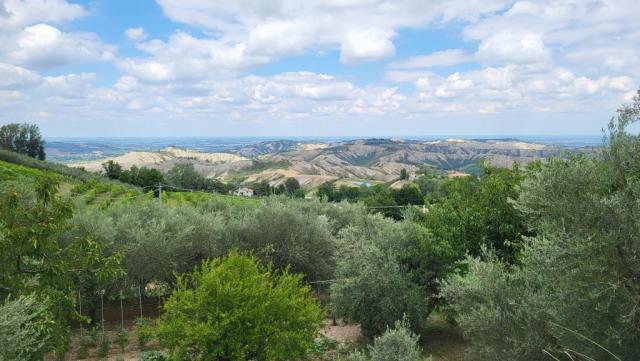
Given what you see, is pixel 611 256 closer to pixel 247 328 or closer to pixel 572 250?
pixel 572 250

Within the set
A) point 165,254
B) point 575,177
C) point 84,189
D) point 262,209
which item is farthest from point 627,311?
point 84,189

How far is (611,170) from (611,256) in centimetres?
163

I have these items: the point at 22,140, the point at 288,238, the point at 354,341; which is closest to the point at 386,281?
the point at 354,341

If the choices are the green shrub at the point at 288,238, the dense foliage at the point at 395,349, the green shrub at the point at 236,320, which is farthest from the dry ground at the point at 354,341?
the green shrub at the point at 236,320

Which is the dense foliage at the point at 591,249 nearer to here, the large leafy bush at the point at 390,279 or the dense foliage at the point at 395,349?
the dense foliage at the point at 395,349

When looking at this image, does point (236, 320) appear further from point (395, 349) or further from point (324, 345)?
point (324, 345)

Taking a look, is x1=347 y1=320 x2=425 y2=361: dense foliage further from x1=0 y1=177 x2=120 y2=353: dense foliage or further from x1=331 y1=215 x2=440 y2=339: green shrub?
x1=0 y1=177 x2=120 y2=353: dense foliage

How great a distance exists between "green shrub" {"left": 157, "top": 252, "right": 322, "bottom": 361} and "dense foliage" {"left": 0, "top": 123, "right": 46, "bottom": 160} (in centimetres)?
10692

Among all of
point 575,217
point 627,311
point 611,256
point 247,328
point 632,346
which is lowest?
point 247,328

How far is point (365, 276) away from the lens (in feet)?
56.9

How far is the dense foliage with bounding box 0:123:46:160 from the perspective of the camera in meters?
98.6

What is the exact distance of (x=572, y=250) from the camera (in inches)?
304

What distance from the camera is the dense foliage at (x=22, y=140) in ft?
323

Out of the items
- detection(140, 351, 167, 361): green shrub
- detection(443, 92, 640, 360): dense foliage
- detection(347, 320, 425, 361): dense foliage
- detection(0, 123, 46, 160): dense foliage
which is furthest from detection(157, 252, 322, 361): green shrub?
detection(0, 123, 46, 160): dense foliage
